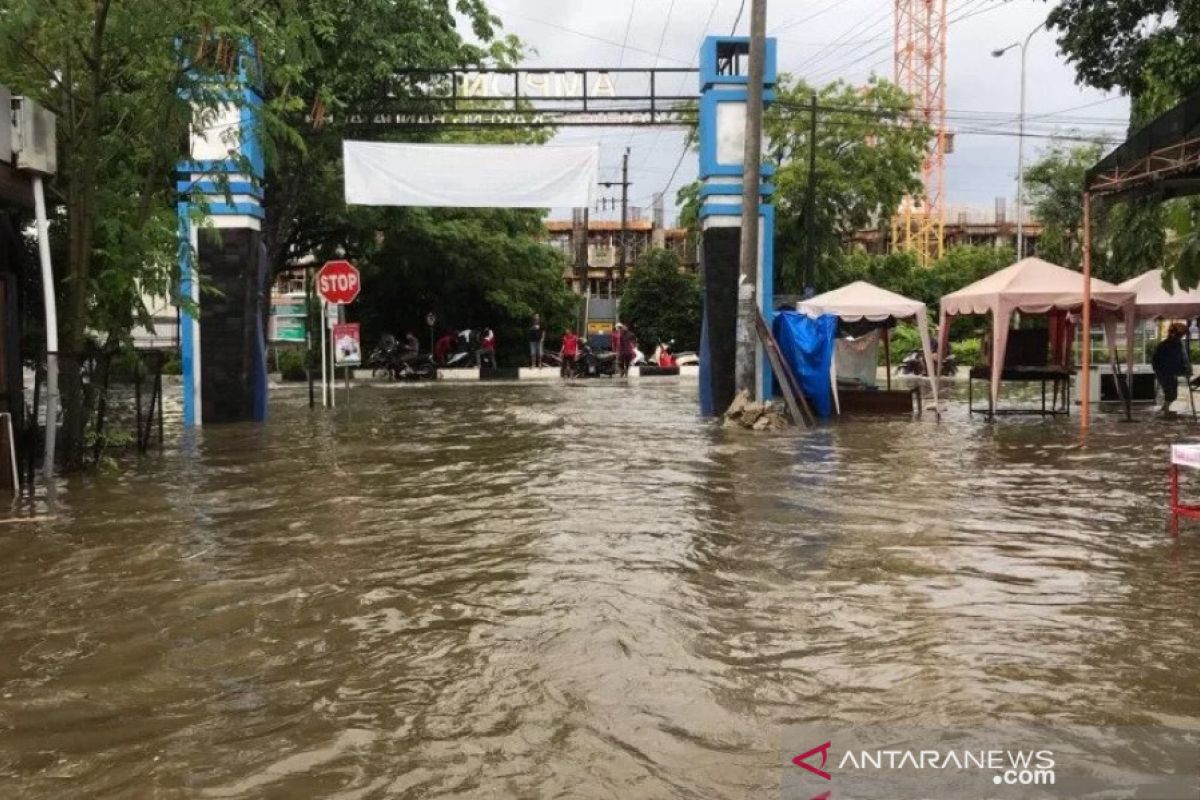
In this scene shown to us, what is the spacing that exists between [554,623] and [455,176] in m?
13.0

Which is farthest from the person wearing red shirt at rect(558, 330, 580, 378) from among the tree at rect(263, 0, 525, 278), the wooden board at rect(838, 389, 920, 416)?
the wooden board at rect(838, 389, 920, 416)

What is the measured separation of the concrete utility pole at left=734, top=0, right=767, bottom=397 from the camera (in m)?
15.4

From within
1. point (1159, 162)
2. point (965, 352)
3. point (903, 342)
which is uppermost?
point (1159, 162)

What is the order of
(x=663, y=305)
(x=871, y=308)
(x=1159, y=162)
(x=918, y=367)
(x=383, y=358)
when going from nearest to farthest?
(x=1159, y=162)
(x=871, y=308)
(x=383, y=358)
(x=918, y=367)
(x=663, y=305)

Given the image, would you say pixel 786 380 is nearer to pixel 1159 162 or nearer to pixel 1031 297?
pixel 1031 297

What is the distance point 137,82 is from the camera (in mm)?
9867

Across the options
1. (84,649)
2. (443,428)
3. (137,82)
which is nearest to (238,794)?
(84,649)

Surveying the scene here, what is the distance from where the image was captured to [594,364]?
32031 mm

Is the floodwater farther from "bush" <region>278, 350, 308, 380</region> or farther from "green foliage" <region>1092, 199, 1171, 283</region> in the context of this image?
"bush" <region>278, 350, 308, 380</region>

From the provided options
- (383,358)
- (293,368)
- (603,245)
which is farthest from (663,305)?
(603,245)

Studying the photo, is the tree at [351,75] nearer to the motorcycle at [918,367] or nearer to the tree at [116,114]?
the tree at [116,114]

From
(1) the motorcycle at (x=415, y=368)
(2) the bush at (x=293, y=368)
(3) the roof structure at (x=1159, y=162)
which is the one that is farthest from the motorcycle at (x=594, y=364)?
(3) the roof structure at (x=1159, y=162)

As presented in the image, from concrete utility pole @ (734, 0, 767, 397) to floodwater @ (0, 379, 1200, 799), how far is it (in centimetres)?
578

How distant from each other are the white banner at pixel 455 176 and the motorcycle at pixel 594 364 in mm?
14591
